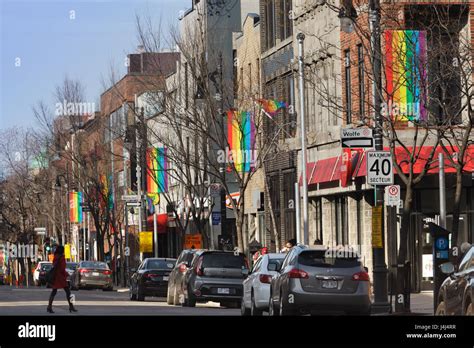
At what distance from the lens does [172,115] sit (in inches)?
1874

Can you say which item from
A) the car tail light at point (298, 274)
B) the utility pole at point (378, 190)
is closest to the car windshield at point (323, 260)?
the car tail light at point (298, 274)

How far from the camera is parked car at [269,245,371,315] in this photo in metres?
24.6

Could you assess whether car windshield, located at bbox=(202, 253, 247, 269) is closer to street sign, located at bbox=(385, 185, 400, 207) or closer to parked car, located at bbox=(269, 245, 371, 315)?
street sign, located at bbox=(385, 185, 400, 207)

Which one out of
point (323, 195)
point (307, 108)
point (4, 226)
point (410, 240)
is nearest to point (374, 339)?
point (410, 240)

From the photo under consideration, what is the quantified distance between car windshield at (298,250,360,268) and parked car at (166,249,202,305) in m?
12.8

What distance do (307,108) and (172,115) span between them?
20.2 feet

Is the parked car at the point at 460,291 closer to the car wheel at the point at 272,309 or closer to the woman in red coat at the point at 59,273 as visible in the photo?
the car wheel at the point at 272,309

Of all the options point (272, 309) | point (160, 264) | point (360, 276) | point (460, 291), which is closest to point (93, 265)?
point (160, 264)

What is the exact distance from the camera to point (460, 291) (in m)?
17.4

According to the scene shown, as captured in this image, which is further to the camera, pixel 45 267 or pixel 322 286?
pixel 45 267

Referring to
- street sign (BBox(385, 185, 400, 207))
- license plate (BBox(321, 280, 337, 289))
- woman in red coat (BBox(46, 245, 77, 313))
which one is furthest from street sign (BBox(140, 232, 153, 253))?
license plate (BBox(321, 280, 337, 289))

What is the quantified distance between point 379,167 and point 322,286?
3984 mm

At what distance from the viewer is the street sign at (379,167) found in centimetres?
2753

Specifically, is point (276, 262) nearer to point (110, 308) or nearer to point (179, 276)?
point (110, 308)
